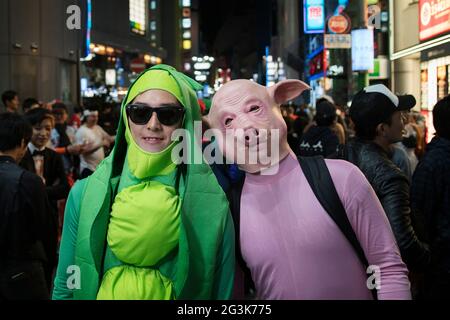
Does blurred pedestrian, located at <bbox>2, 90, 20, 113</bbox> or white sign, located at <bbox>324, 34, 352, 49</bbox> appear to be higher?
white sign, located at <bbox>324, 34, 352, 49</bbox>

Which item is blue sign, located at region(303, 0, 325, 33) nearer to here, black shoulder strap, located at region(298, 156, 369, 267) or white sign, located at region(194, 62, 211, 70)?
black shoulder strap, located at region(298, 156, 369, 267)

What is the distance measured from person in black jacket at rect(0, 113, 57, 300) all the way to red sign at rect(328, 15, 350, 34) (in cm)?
1739

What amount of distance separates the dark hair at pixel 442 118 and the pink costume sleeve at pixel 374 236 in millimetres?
1716

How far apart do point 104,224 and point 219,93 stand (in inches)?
31.3

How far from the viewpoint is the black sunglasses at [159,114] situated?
9.32 ft

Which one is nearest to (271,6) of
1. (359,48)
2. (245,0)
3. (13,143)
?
(245,0)

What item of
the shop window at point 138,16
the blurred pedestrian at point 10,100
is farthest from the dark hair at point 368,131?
the shop window at point 138,16

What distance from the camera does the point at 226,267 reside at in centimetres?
274

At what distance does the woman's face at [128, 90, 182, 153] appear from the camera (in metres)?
2.82

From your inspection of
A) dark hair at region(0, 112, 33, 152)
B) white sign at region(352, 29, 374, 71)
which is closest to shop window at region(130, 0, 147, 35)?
white sign at region(352, 29, 374, 71)

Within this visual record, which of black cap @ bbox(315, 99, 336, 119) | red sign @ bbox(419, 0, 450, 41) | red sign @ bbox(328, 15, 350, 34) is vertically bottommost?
black cap @ bbox(315, 99, 336, 119)

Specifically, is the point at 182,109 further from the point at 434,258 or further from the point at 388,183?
the point at 434,258

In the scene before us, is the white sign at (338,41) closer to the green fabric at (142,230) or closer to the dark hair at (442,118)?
the dark hair at (442,118)
